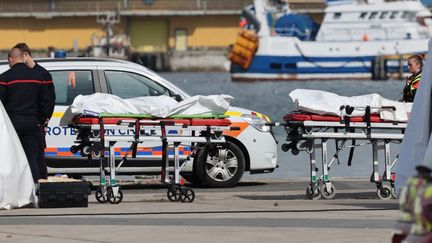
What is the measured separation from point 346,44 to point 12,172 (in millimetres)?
87253

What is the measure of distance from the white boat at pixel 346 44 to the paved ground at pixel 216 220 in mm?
83810

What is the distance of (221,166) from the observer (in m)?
18.9

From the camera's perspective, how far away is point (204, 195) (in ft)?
56.3

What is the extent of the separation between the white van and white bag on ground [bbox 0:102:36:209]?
335 centimetres

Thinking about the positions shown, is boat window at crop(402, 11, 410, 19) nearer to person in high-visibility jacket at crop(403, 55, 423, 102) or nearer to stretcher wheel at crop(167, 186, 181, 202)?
person in high-visibility jacket at crop(403, 55, 423, 102)

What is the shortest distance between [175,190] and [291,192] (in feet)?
7.81

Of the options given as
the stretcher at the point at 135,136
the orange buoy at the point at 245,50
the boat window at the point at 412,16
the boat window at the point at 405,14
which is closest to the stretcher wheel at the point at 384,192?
the stretcher at the point at 135,136

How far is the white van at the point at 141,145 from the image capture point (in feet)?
60.9

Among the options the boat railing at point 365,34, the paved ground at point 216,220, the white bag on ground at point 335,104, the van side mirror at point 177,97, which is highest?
the boat railing at point 365,34

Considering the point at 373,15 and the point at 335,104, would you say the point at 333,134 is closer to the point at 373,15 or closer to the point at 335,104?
the point at 335,104

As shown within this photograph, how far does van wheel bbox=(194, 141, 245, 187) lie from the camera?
18781 mm

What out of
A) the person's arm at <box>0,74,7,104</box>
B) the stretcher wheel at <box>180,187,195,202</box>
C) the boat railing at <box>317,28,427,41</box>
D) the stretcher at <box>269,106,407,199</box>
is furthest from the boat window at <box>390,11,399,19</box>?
the person's arm at <box>0,74,7,104</box>

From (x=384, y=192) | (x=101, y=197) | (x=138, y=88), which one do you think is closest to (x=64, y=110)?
(x=138, y=88)

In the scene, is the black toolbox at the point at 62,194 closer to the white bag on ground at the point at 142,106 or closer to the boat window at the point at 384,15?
the white bag on ground at the point at 142,106
